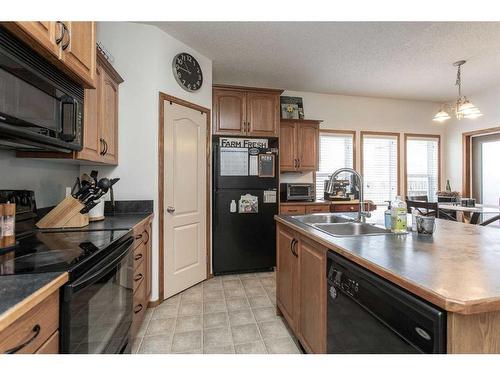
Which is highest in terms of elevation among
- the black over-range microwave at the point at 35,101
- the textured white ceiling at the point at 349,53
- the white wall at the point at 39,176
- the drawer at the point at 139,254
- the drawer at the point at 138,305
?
the textured white ceiling at the point at 349,53

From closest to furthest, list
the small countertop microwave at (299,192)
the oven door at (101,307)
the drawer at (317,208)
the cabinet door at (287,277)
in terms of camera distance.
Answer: the oven door at (101,307) → the cabinet door at (287,277) → the drawer at (317,208) → the small countertop microwave at (299,192)

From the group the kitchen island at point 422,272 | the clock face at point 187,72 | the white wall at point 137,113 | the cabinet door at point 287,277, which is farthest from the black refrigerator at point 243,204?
the kitchen island at point 422,272

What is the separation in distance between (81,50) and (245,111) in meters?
2.28

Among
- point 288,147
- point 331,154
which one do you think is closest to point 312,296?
point 288,147

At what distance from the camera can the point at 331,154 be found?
452cm

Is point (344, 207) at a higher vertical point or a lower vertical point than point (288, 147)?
lower

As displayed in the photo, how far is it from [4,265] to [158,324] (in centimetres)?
148

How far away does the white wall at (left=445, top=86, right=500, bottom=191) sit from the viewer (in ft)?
13.4

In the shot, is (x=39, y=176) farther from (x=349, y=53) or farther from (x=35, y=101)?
(x=349, y=53)

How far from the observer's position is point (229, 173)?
323 centimetres

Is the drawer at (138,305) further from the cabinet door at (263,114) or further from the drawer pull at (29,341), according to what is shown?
the cabinet door at (263,114)

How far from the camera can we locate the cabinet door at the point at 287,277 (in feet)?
5.85

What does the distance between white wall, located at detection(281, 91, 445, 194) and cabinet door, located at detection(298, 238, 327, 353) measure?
2768mm

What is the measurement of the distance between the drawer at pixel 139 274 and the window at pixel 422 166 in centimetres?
475
